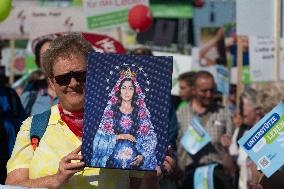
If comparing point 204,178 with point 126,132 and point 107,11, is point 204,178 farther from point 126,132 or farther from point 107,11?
point 107,11

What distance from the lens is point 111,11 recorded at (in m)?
10.8

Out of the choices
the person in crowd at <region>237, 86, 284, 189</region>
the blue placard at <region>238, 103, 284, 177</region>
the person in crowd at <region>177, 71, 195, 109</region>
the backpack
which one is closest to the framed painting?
the backpack

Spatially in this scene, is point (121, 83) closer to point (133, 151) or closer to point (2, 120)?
point (133, 151)

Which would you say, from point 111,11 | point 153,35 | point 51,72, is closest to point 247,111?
point 111,11

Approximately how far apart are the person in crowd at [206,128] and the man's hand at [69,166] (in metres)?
4.62

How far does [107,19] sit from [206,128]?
9.23ft

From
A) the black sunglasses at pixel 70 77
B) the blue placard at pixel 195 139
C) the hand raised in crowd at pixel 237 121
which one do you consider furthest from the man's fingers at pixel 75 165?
the hand raised in crowd at pixel 237 121

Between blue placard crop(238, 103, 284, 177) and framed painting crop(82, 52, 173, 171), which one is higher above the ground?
framed painting crop(82, 52, 173, 171)

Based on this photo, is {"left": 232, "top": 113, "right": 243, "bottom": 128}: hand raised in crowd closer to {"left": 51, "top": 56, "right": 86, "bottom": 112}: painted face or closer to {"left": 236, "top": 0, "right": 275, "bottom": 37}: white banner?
{"left": 236, "top": 0, "right": 275, "bottom": 37}: white banner

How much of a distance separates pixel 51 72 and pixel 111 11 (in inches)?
298

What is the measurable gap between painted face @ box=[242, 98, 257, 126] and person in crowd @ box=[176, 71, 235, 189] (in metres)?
0.19

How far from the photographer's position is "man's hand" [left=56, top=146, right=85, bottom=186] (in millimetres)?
2957

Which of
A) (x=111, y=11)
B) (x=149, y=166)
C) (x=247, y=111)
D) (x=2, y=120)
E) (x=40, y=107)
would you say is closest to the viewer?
(x=149, y=166)

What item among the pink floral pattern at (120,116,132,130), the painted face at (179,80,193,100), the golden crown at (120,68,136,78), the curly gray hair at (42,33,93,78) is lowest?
the painted face at (179,80,193,100)
